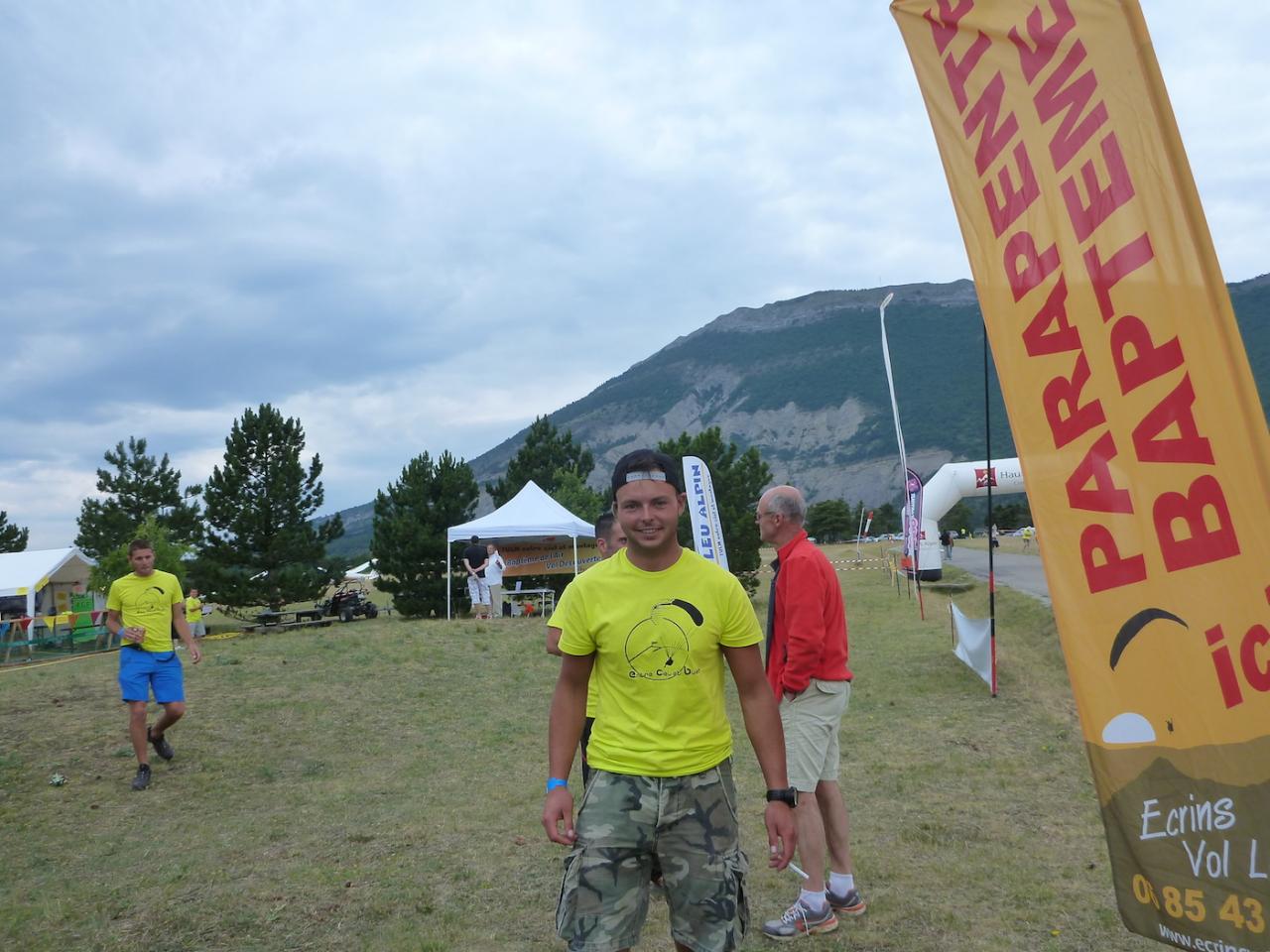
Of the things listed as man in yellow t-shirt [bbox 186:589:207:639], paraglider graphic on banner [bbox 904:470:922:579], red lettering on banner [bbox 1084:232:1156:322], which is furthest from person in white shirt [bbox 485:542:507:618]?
red lettering on banner [bbox 1084:232:1156:322]

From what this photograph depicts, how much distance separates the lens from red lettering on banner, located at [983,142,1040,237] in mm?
2693

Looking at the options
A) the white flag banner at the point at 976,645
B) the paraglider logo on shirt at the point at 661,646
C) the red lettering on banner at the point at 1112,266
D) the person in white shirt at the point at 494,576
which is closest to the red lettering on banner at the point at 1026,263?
the red lettering on banner at the point at 1112,266

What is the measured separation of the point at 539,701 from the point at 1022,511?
75.2 m

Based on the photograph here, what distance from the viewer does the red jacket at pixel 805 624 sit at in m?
4.23

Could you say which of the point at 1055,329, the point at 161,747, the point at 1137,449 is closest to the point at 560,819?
the point at 1137,449

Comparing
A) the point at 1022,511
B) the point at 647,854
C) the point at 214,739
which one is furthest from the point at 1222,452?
the point at 1022,511

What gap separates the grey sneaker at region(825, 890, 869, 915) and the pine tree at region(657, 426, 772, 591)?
1914 centimetres

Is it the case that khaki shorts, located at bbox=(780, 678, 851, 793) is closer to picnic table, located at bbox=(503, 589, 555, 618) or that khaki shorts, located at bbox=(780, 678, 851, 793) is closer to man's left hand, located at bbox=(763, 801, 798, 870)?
man's left hand, located at bbox=(763, 801, 798, 870)

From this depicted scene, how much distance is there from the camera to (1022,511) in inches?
3059

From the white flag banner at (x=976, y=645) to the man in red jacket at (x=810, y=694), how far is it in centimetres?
633

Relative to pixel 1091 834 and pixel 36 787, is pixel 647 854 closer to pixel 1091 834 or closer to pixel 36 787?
pixel 1091 834

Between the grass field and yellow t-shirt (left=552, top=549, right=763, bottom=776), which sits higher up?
yellow t-shirt (left=552, top=549, right=763, bottom=776)

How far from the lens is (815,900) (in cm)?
426

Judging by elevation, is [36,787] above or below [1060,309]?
below
